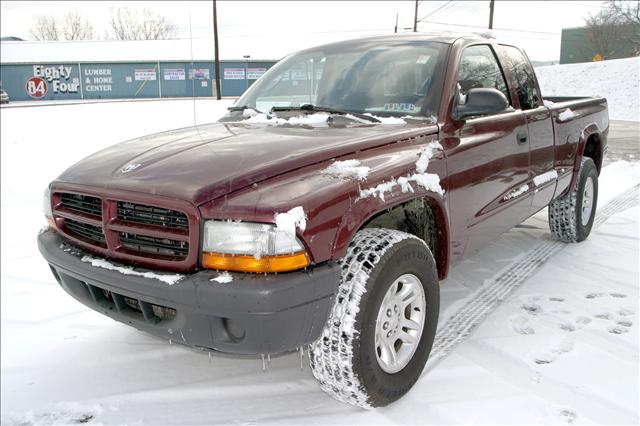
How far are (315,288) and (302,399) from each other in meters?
0.82

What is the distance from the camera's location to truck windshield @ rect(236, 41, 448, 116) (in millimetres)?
3098

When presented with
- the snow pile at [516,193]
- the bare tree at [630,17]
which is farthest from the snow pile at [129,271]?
the bare tree at [630,17]

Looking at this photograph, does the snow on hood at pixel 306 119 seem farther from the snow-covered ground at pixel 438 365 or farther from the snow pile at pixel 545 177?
the snow pile at pixel 545 177

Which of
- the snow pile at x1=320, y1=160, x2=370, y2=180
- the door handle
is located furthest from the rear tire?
the snow pile at x1=320, y1=160, x2=370, y2=180

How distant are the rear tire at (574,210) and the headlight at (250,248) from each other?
3.54m

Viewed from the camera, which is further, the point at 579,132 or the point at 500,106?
the point at 579,132

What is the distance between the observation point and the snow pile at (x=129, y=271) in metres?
2.09

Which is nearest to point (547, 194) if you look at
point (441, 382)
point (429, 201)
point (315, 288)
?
point (429, 201)

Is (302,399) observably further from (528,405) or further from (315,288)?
(528,405)

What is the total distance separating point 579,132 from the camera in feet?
15.5

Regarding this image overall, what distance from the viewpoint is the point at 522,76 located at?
4.18 m

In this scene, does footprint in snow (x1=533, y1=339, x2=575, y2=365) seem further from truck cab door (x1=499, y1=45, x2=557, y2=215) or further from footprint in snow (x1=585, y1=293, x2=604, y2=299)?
truck cab door (x1=499, y1=45, x2=557, y2=215)

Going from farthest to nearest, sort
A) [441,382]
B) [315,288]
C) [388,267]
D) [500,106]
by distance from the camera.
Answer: [500,106] < [441,382] < [388,267] < [315,288]

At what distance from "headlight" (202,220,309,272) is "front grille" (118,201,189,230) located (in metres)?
0.14
